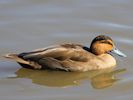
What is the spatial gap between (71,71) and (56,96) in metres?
1.11

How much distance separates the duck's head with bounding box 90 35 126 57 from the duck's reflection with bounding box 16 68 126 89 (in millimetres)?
346

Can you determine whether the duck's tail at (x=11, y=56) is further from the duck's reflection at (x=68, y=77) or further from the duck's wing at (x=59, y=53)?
the duck's reflection at (x=68, y=77)

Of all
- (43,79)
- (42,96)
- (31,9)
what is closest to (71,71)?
(43,79)

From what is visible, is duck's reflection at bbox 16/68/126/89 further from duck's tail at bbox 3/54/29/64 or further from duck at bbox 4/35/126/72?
duck's tail at bbox 3/54/29/64

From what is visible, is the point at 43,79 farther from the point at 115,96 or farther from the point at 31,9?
the point at 31,9

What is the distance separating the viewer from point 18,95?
359 inches

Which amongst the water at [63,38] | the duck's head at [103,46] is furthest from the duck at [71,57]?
the water at [63,38]

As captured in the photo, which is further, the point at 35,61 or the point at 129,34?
the point at 129,34

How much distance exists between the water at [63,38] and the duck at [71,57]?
4.9 inches

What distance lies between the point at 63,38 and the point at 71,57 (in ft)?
3.24

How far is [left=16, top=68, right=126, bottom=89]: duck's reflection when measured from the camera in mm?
9758

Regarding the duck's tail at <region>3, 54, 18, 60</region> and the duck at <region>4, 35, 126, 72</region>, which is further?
the duck at <region>4, 35, 126, 72</region>

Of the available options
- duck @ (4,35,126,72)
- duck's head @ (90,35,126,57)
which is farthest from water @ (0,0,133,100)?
duck's head @ (90,35,126,57)

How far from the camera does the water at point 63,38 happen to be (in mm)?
9312
